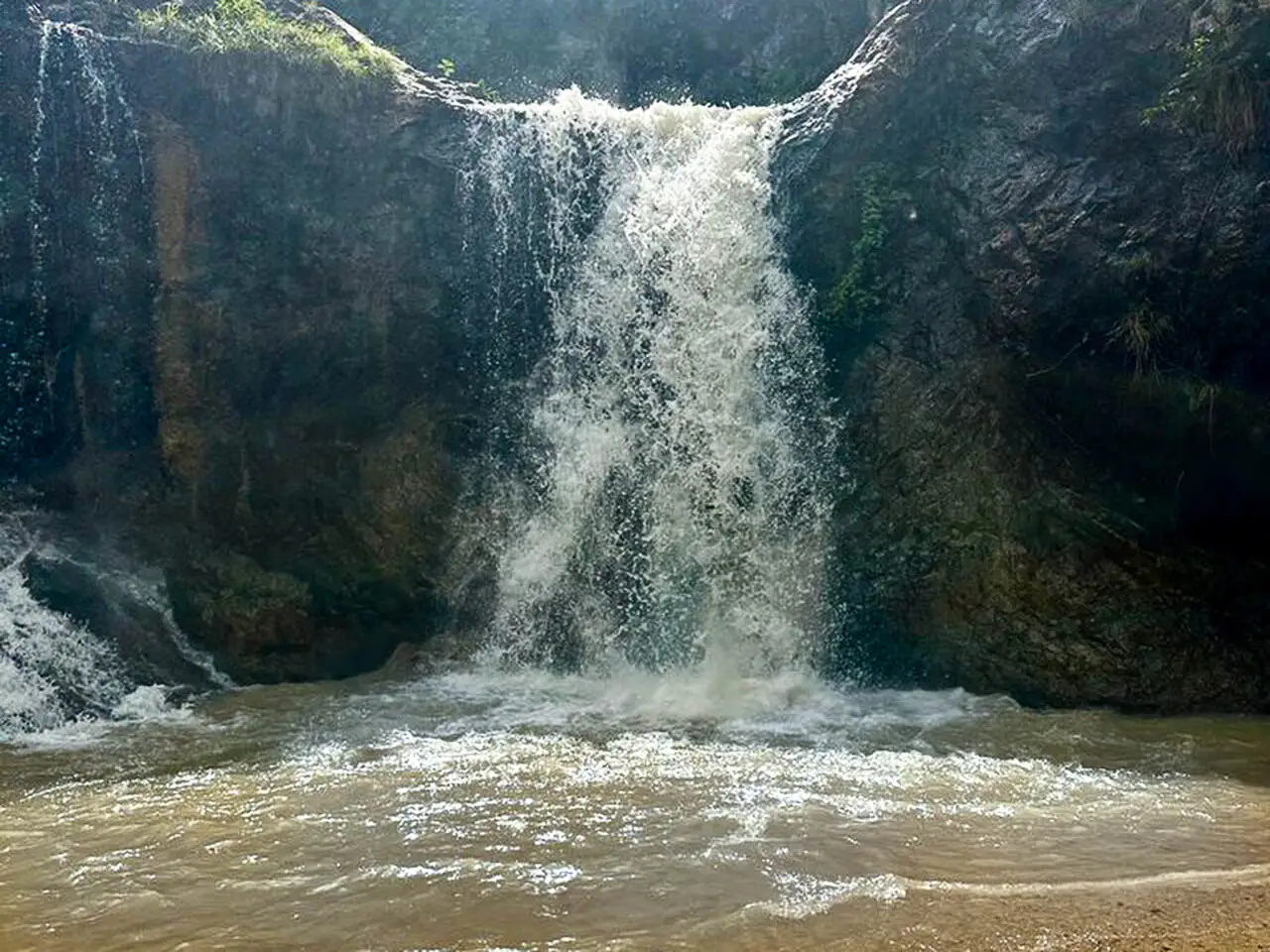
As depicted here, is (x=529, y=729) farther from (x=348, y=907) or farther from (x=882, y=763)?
(x=348, y=907)

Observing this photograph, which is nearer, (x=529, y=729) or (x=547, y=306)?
(x=529, y=729)

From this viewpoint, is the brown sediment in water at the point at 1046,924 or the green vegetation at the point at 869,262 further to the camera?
the green vegetation at the point at 869,262

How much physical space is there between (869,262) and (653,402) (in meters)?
2.34

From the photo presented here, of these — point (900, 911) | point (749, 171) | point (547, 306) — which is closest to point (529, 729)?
point (900, 911)

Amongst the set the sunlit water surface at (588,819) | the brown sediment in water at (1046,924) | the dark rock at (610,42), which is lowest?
the sunlit water surface at (588,819)

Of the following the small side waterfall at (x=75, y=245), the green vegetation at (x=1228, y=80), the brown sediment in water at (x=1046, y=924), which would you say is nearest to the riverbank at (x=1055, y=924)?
the brown sediment in water at (x=1046, y=924)

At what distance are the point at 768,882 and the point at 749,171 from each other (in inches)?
295

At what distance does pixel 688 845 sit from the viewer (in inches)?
189

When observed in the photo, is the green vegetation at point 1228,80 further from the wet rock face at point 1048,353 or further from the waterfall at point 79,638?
the waterfall at point 79,638

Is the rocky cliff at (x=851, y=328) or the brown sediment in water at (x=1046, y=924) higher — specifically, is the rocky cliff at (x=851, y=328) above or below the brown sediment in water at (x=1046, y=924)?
above

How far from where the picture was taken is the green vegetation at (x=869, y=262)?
960cm

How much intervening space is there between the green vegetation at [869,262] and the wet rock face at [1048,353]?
20 mm

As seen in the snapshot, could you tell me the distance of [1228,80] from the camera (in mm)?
8172

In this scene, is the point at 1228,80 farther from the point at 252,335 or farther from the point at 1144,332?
the point at 252,335
